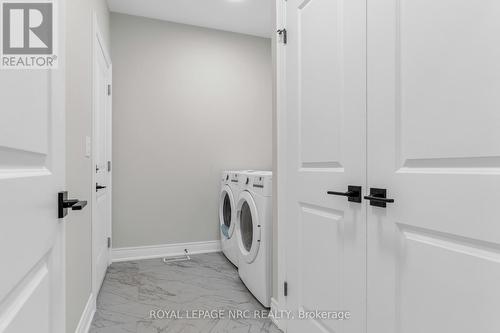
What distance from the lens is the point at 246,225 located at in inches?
95.8

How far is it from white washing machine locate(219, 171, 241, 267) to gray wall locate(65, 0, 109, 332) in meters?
1.17

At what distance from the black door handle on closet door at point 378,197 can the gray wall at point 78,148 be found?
53.0 inches

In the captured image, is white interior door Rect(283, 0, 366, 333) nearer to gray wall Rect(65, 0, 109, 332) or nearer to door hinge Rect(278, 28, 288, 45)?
door hinge Rect(278, 28, 288, 45)

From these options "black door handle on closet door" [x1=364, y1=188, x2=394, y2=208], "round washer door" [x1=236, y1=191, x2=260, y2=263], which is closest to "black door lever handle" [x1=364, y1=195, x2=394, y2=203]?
"black door handle on closet door" [x1=364, y1=188, x2=394, y2=208]

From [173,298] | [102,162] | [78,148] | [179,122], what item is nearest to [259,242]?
[173,298]

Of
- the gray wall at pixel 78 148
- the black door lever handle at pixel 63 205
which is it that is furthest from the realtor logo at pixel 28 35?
the gray wall at pixel 78 148

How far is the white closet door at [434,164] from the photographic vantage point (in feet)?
2.39

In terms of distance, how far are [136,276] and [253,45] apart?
2864 mm

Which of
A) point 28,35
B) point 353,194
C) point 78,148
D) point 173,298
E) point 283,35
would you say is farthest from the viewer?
point 173,298

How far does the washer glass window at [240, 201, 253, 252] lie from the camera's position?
235 centimetres

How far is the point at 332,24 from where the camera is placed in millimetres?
1304

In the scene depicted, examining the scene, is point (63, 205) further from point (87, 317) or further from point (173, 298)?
point (173, 298)

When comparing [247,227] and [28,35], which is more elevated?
[28,35]

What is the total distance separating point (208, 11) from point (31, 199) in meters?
2.88
